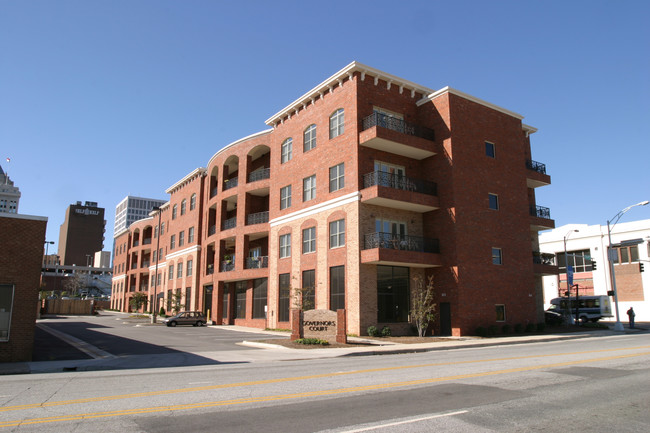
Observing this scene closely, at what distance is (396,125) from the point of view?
3216cm

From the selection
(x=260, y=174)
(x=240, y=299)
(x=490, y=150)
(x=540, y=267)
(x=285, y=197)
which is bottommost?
(x=240, y=299)

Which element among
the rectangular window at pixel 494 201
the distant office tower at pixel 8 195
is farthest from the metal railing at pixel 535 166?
the distant office tower at pixel 8 195

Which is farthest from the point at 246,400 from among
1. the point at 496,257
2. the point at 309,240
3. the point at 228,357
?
the point at 496,257

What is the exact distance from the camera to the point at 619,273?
55.4 meters

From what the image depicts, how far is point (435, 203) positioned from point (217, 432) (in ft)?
88.0

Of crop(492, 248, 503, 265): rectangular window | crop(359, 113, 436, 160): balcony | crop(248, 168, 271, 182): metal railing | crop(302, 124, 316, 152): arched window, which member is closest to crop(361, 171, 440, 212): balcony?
crop(359, 113, 436, 160): balcony

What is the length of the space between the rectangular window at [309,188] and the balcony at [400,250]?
22.3ft

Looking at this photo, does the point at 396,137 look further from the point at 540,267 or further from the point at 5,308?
the point at 5,308

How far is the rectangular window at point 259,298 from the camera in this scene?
40.0 m

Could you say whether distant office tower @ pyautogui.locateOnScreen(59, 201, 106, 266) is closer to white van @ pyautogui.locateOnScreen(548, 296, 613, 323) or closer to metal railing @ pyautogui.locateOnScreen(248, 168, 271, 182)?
metal railing @ pyautogui.locateOnScreen(248, 168, 271, 182)

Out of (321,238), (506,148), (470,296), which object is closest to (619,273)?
(506,148)

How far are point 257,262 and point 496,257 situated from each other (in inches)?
772

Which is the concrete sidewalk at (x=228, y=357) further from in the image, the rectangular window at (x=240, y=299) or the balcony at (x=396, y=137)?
the rectangular window at (x=240, y=299)

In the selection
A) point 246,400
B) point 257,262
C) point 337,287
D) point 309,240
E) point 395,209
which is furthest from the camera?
point 257,262
